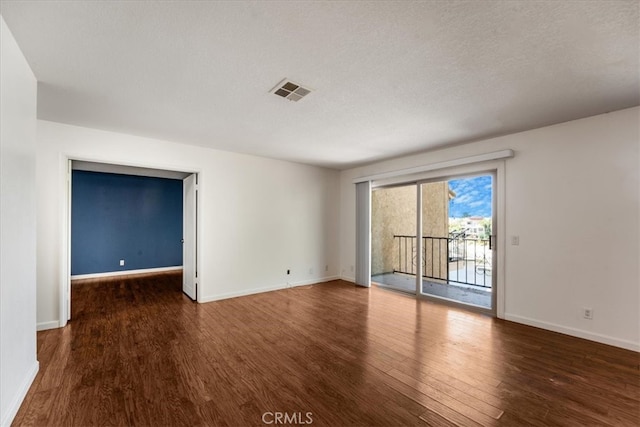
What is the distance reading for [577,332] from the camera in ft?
10.2

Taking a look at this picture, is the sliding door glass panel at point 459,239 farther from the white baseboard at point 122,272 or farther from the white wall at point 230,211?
the white baseboard at point 122,272

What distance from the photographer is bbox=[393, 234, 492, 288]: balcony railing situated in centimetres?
464

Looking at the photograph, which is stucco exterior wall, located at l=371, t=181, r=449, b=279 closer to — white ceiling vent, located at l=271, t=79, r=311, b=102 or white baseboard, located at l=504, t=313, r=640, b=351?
white baseboard, located at l=504, t=313, r=640, b=351

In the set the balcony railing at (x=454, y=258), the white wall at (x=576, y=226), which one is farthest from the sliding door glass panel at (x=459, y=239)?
the white wall at (x=576, y=226)

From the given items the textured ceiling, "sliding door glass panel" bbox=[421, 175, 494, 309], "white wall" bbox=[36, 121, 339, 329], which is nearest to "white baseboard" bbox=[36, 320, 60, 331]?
"white wall" bbox=[36, 121, 339, 329]

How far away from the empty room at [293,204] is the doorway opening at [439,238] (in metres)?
0.05

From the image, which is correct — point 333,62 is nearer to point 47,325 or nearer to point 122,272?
point 47,325

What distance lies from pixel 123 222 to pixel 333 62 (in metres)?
6.80

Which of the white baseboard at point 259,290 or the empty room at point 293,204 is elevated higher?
the empty room at point 293,204

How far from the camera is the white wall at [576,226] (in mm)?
2850

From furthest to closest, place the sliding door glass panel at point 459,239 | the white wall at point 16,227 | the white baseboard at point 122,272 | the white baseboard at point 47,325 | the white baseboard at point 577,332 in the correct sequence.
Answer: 1. the white baseboard at point 122,272
2. the sliding door glass panel at point 459,239
3. the white baseboard at point 47,325
4. the white baseboard at point 577,332
5. the white wall at point 16,227

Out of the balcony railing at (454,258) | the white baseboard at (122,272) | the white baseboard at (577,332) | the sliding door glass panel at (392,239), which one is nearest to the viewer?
the white baseboard at (577,332)
